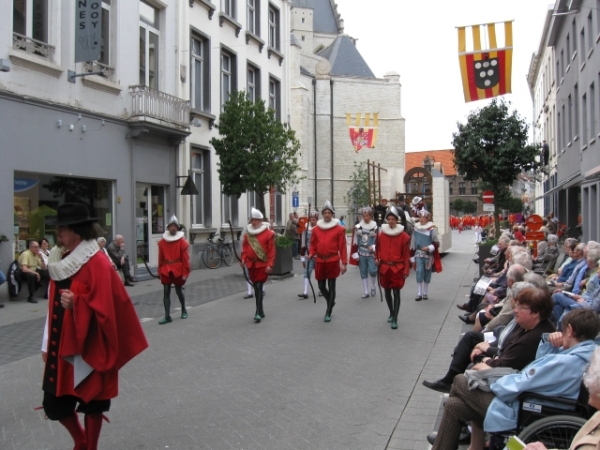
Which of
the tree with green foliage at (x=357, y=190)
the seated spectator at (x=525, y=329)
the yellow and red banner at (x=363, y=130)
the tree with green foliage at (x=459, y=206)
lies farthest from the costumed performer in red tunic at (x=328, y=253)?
the tree with green foliage at (x=459, y=206)

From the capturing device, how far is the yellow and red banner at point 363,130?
4981 cm

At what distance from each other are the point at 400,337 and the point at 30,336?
5.16 m

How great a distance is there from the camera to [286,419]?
535 centimetres

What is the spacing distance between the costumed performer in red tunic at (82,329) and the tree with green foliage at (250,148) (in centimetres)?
1355

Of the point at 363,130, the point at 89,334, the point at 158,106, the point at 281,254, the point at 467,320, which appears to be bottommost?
the point at 467,320

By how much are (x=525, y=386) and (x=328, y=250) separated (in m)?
6.66

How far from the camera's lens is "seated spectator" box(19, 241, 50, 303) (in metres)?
12.6

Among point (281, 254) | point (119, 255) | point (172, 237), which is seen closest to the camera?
point (172, 237)

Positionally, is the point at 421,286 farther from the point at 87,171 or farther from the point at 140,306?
the point at 87,171

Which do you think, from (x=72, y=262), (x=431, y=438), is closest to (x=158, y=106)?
(x=72, y=262)

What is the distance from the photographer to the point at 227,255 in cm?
2119

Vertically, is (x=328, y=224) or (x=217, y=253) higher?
(x=328, y=224)

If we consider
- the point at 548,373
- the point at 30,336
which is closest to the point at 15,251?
the point at 30,336

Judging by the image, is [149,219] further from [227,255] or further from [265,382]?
[265,382]
